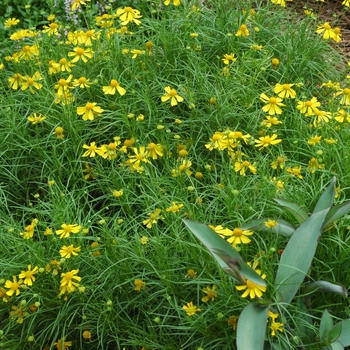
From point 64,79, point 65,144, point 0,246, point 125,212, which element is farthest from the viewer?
point 64,79

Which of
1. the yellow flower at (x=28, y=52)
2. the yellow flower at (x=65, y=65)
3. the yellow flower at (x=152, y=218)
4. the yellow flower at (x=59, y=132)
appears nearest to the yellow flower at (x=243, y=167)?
the yellow flower at (x=152, y=218)

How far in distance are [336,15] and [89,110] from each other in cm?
208

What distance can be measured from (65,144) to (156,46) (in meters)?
0.79

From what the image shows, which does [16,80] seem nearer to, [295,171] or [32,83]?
[32,83]

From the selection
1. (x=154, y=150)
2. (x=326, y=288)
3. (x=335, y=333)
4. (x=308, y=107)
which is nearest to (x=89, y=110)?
(x=154, y=150)

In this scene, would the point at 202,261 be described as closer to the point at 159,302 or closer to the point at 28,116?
the point at 159,302

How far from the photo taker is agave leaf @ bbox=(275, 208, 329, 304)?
2.09 metres

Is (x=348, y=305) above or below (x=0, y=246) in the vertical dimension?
above

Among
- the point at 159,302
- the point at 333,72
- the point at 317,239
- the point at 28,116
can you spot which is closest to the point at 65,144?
the point at 28,116

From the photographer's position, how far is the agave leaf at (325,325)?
2.04 m

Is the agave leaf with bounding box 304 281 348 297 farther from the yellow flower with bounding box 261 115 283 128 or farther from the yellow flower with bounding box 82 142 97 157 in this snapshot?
the yellow flower with bounding box 82 142 97 157

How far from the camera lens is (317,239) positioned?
6.97 feet

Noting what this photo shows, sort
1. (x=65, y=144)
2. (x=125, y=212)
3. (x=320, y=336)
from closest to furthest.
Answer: (x=320, y=336), (x=125, y=212), (x=65, y=144)

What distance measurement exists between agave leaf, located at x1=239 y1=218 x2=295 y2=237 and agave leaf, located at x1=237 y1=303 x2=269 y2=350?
1.09 ft
